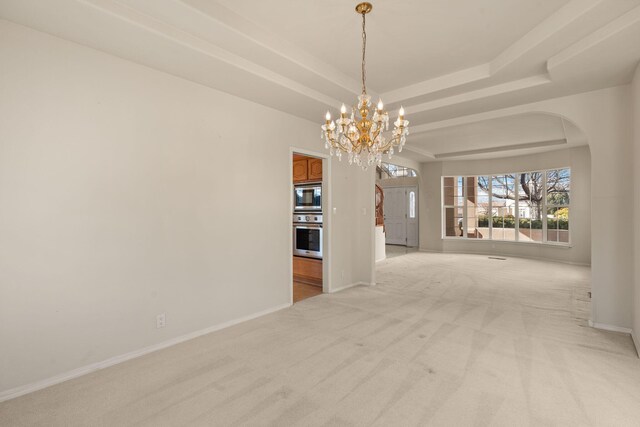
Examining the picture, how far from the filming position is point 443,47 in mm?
3012

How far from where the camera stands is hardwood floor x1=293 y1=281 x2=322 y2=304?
15.2ft

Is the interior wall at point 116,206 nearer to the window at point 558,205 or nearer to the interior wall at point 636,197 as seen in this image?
the interior wall at point 636,197

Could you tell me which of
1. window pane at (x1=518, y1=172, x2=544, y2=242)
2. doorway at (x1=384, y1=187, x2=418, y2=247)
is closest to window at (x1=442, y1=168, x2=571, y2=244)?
window pane at (x1=518, y1=172, x2=544, y2=242)

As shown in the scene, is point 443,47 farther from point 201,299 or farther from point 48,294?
point 48,294

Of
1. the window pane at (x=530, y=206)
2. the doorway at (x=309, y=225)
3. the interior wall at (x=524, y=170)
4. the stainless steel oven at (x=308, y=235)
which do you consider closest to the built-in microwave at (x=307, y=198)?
the doorway at (x=309, y=225)

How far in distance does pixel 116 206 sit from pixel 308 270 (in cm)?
330

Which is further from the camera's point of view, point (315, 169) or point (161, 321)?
point (315, 169)

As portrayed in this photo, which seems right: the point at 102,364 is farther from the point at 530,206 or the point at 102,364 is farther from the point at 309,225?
the point at 530,206

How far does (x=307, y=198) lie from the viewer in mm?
5312

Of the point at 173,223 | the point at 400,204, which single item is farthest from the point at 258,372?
the point at 400,204

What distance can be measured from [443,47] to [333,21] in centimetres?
116

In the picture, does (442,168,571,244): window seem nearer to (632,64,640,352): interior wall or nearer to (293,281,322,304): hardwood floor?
(632,64,640,352): interior wall

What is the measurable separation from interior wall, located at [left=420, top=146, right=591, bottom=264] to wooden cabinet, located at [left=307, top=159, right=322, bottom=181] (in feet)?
17.7

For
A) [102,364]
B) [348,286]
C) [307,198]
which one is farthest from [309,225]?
[102,364]
